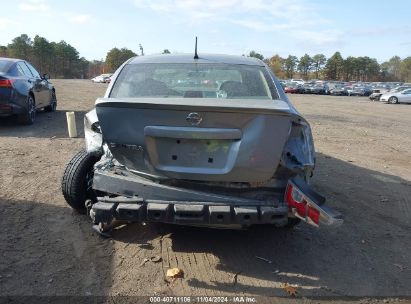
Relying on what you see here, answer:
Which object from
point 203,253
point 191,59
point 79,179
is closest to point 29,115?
point 79,179

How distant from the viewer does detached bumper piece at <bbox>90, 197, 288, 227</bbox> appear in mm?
3418

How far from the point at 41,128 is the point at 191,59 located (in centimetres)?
676

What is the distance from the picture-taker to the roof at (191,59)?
485 centimetres

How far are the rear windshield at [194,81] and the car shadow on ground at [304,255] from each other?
54.2 inches

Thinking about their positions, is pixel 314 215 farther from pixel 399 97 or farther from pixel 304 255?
pixel 399 97

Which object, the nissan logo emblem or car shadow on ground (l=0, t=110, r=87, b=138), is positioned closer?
the nissan logo emblem

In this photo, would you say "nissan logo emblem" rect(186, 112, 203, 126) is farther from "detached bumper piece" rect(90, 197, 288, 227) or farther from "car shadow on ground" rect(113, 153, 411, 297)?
"car shadow on ground" rect(113, 153, 411, 297)

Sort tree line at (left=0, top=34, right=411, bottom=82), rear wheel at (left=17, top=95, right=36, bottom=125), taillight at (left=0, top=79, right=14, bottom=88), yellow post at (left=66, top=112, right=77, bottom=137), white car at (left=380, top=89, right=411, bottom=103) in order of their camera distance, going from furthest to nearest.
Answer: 1. tree line at (left=0, top=34, right=411, bottom=82)
2. white car at (left=380, top=89, right=411, bottom=103)
3. rear wheel at (left=17, top=95, right=36, bottom=125)
4. taillight at (left=0, top=79, right=14, bottom=88)
5. yellow post at (left=66, top=112, right=77, bottom=137)

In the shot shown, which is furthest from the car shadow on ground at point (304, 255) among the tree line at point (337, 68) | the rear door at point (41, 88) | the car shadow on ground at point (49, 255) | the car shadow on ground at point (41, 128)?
the tree line at point (337, 68)

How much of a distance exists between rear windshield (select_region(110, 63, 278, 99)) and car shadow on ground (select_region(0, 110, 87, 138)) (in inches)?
219

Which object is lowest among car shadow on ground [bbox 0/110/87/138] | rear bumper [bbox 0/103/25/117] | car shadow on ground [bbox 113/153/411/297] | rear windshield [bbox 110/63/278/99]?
car shadow on ground [bbox 0/110/87/138]

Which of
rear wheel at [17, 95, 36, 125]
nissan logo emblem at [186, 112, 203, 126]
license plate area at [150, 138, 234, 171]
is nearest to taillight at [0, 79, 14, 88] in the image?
rear wheel at [17, 95, 36, 125]

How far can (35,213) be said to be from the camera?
482cm

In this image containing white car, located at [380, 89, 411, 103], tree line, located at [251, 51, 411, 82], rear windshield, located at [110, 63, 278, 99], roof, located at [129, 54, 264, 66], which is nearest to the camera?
rear windshield, located at [110, 63, 278, 99]
